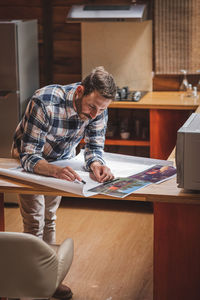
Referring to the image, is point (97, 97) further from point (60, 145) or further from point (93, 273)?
point (93, 273)

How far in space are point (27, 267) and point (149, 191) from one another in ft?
2.33

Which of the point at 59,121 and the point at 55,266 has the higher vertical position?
the point at 59,121

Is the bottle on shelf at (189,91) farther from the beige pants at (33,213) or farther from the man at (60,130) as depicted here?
the beige pants at (33,213)

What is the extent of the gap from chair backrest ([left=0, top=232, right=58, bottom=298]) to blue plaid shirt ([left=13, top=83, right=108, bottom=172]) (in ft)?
2.45

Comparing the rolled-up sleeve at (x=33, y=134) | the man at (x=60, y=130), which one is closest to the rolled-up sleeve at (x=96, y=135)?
the man at (x=60, y=130)

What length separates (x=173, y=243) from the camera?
254 cm

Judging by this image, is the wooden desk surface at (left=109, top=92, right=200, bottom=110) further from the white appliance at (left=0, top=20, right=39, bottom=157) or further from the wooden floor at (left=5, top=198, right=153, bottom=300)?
the wooden floor at (left=5, top=198, right=153, bottom=300)

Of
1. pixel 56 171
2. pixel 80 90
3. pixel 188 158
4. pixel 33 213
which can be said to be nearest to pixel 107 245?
pixel 33 213

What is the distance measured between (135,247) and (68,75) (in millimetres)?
1892

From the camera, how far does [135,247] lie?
12.2 feet

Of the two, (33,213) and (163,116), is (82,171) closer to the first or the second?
(33,213)

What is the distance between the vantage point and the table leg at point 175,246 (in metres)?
2.53

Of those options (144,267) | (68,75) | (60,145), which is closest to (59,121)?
(60,145)

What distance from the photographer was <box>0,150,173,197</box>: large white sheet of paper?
241 centimetres
